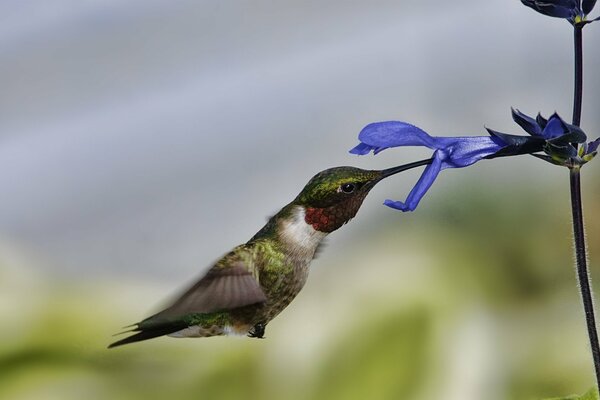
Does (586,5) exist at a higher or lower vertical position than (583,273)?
higher

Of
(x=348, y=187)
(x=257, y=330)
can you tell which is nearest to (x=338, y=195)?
(x=348, y=187)

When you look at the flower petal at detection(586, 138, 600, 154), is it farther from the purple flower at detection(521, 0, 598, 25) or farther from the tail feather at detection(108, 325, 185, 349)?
the tail feather at detection(108, 325, 185, 349)

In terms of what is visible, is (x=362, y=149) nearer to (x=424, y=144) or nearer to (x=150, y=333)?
(x=424, y=144)

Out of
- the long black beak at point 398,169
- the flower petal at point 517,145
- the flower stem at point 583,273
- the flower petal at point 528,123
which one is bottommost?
the flower stem at point 583,273

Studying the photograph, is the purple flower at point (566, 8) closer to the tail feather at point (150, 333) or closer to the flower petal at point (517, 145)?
the flower petal at point (517, 145)

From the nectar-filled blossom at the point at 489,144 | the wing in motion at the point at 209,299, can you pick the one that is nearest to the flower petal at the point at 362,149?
the nectar-filled blossom at the point at 489,144

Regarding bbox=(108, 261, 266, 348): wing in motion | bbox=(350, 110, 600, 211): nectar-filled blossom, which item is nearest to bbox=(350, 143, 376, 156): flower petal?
bbox=(350, 110, 600, 211): nectar-filled blossom

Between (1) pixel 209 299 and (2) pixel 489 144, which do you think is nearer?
(1) pixel 209 299
